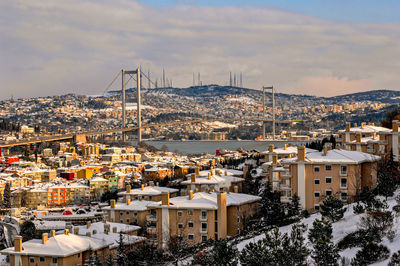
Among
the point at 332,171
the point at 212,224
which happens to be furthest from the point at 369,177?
Answer: the point at 212,224

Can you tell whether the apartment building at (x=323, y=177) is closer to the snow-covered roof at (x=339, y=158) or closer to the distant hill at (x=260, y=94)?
the snow-covered roof at (x=339, y=158)

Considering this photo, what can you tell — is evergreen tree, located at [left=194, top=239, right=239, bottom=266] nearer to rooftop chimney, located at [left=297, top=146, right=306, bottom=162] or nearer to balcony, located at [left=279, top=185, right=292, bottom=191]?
rooftop chimney, located at [left=297, top=146, right=306, bottom=162]

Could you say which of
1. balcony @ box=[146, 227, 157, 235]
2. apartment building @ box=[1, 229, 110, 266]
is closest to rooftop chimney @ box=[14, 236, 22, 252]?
apartment building @ box=[1, 229, 110, 266]

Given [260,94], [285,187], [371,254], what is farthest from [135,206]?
[260,94]

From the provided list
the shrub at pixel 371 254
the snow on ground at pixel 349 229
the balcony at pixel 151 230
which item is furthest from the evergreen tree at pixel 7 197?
the shrub at pixel 371 254

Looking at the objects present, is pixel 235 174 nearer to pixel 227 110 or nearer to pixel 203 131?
pixel 203 131

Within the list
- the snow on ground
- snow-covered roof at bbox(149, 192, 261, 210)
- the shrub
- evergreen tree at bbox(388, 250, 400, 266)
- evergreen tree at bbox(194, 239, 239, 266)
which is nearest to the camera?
evergreen tree at bbox(388, 250, 400, 266)

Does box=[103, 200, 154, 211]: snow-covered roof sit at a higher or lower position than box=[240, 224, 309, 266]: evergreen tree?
lower
